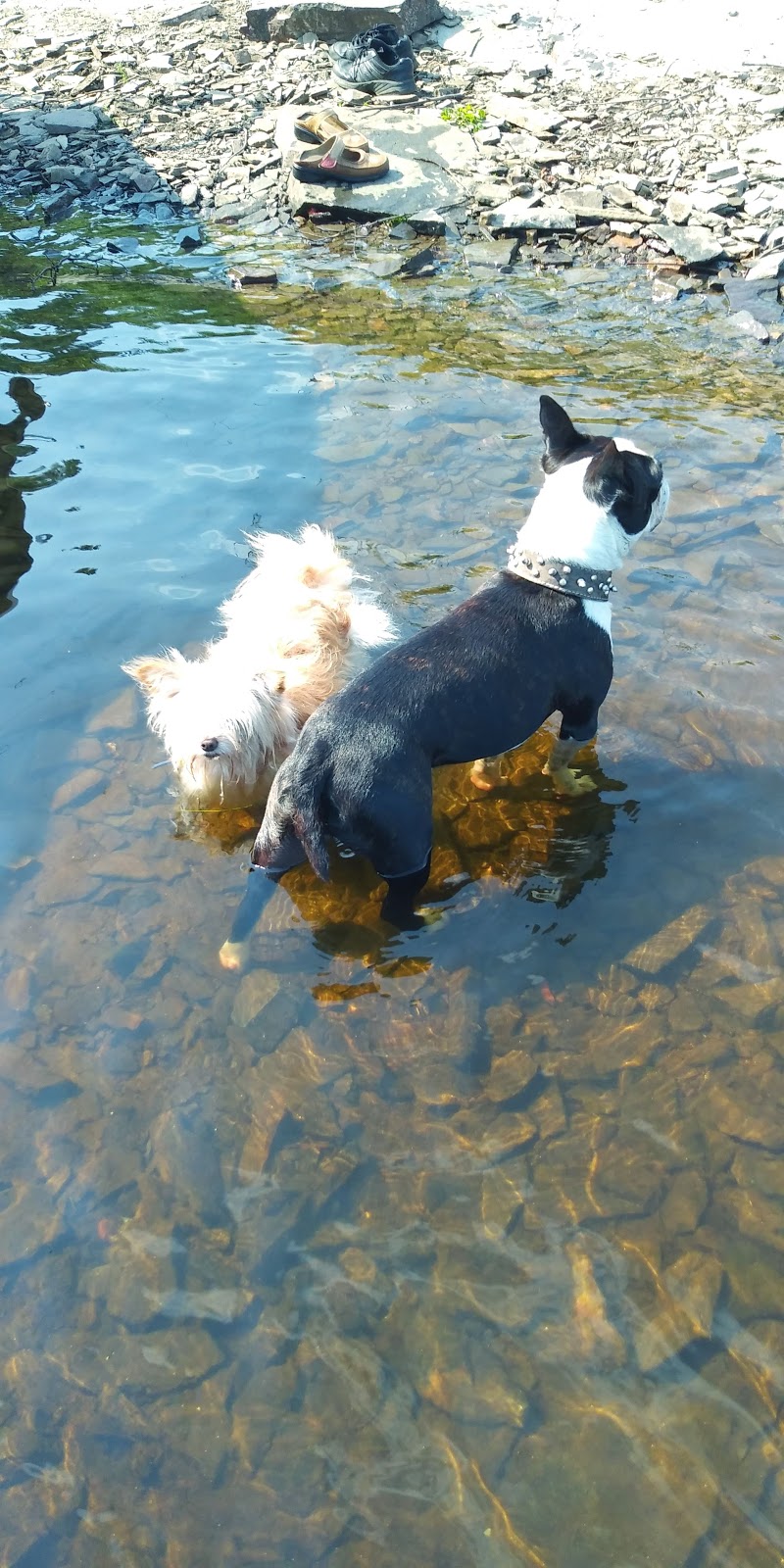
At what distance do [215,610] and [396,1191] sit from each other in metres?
4.17

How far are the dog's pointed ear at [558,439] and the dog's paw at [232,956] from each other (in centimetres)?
271

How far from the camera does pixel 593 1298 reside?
3439 mm

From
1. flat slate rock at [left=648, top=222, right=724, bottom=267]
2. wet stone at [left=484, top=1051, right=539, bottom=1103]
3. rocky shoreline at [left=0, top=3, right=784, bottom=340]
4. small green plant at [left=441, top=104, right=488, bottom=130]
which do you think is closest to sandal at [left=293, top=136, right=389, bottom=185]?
rocky shoreline at [left=0, top=3, right=784, bottom=340]

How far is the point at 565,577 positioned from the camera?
4.50 meters

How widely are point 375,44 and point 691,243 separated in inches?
313

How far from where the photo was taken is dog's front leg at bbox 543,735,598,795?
5.11 m

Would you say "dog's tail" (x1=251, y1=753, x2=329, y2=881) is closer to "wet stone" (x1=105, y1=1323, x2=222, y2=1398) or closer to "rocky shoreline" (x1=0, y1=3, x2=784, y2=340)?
"wet stone" (x1=105, y1=1323, x2=222, y2=1398)

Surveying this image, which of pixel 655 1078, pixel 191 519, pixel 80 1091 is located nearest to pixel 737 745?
pixel 655 1078

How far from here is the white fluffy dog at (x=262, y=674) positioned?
4598 mm

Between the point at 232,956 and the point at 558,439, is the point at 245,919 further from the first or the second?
the point at 558,439

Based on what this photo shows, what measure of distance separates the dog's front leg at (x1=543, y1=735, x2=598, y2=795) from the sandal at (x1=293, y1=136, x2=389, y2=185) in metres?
11.0

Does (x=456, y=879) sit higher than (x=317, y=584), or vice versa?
(x=317, y=584)

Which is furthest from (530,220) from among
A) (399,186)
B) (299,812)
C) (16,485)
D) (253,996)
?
(253,996)

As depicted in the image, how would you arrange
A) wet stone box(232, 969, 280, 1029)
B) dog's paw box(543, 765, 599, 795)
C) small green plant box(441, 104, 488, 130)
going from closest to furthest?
wet stone box(232, 969, 280, 1029)
dog's paw box(543, 765, 599, 795)
small green plant box(441, 104, 488, 130)
